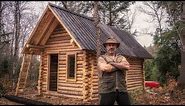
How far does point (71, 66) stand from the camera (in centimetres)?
1795

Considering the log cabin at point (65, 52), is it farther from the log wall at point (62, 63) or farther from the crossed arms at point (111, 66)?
the crossed arms at point (111, 66)

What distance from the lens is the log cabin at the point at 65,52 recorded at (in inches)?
627

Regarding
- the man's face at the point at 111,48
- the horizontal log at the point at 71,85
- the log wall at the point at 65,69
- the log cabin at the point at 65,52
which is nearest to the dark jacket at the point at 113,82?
the man's face at the point at 111,48

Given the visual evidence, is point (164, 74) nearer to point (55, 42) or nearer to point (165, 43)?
point (165, 43)

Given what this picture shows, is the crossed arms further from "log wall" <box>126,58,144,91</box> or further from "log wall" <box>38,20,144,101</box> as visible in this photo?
"log wall" <box>126,58,144,91</box>

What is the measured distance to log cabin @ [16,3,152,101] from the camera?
15.9 m

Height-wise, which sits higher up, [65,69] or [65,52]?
[65,52]

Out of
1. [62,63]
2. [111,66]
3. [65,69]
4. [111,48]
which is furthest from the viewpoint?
[62,63]

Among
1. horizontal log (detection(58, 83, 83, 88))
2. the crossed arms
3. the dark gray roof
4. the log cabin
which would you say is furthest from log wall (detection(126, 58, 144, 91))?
the crossed arms

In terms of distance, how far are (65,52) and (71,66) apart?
3.93 feet

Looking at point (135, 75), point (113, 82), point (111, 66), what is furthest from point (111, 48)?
point (135, 75)

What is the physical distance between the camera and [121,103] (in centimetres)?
673

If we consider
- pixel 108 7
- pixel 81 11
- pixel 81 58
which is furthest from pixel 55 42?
pixel 108 7

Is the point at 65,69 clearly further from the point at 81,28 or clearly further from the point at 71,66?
the point at 81,28
